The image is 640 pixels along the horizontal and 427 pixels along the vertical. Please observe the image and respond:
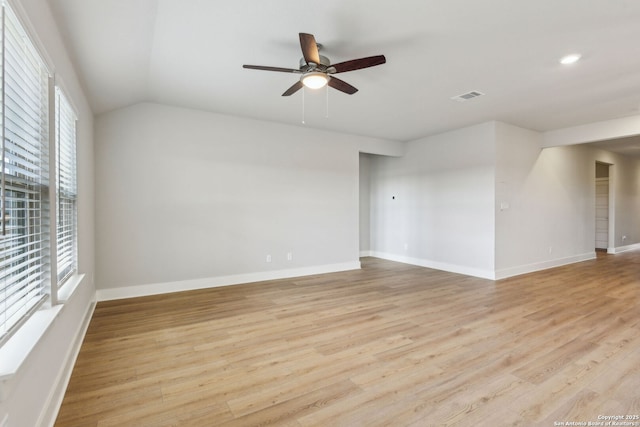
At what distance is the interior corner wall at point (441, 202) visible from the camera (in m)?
5.34

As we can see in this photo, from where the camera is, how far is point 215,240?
473 centimetres

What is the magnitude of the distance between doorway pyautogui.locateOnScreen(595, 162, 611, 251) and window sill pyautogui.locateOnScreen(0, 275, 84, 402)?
1151cm

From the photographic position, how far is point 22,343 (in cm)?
140

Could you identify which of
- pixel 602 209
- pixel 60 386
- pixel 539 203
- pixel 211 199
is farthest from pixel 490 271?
pixel 602 209

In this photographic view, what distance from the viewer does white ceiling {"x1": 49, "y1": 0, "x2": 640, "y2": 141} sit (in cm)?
228

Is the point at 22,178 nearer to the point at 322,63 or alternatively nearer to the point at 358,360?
the point at 322,63

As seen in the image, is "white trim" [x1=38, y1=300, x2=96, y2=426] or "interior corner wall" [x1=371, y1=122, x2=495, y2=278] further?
"interior corner wall" [x1=371, y1=122, x2=495, y2=278]

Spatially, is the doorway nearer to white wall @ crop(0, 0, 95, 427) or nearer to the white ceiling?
the white ceiling

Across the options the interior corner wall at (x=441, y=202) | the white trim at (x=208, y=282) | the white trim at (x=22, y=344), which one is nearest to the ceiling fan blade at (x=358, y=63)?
the white trim at (x=22, y=344)

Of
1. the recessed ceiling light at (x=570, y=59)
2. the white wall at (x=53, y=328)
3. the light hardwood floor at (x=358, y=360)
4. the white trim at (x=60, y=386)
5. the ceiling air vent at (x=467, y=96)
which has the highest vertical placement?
the ceiling air vent at (x=467, y=96)

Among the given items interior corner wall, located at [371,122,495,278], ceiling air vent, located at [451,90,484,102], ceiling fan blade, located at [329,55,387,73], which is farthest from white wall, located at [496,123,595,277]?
ceiling fan blade, located at [329,55,387,73]

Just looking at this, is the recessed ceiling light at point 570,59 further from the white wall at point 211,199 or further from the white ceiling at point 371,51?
the white wall at point 211,199

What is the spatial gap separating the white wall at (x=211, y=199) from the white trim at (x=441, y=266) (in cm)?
151

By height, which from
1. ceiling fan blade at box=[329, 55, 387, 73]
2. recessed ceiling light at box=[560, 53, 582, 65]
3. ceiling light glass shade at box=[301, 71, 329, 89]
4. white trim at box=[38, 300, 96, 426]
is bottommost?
white trim at box=[38, 300, 96, 426]
